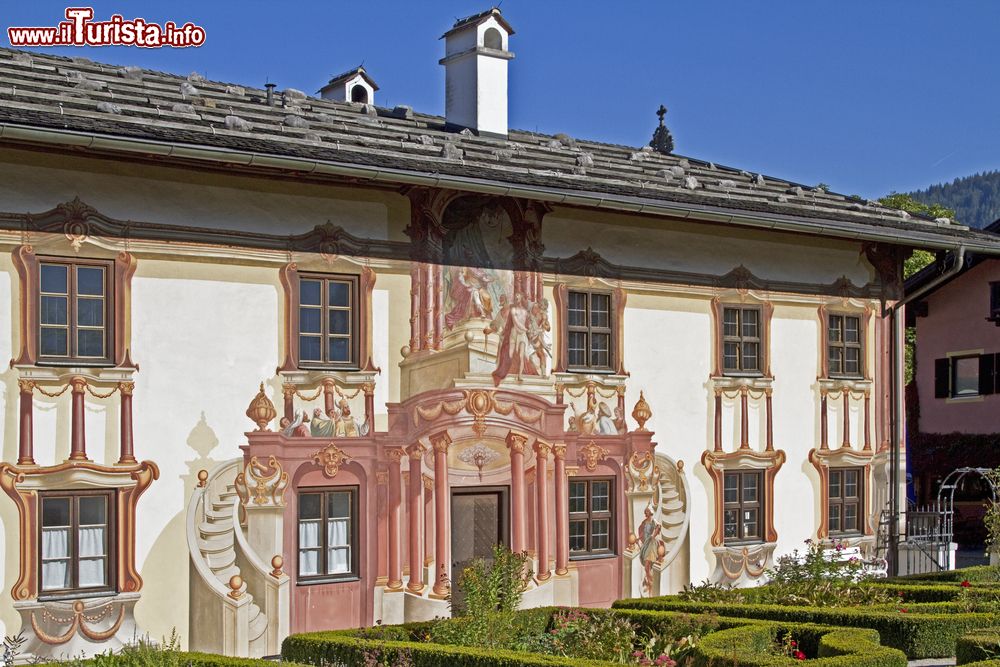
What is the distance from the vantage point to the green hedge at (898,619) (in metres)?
15.8

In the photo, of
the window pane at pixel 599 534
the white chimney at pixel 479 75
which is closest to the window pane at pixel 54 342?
the window pane at pixel 599 534

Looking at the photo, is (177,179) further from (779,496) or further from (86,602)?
(779,496)

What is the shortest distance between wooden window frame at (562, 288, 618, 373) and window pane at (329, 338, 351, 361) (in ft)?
10.6

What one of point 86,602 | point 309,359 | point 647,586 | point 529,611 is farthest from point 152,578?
point 647,586

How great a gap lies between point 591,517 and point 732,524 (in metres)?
2.71

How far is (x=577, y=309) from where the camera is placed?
19.5 metres

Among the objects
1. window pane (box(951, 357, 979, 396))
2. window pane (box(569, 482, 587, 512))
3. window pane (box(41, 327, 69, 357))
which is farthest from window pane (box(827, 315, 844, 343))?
window pane (box(951, 357, 979, 396))

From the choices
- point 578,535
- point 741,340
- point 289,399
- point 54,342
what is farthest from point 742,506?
point 54,342

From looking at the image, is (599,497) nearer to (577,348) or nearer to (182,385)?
(577,348)

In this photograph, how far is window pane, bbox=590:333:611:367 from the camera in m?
19.6

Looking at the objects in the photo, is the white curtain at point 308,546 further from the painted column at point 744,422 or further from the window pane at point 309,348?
the painted column at point 744,422

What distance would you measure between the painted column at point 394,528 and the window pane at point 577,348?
3.15 metres

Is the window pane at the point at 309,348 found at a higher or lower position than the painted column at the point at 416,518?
higher

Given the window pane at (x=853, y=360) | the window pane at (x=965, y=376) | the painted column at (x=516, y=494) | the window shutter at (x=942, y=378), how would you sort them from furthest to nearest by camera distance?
the window shutter at (x=942, y=378) → the window pane at (x=965, y=376) → the window pane at (x=853, y=360) → the painted column at (x=516, y=494)
